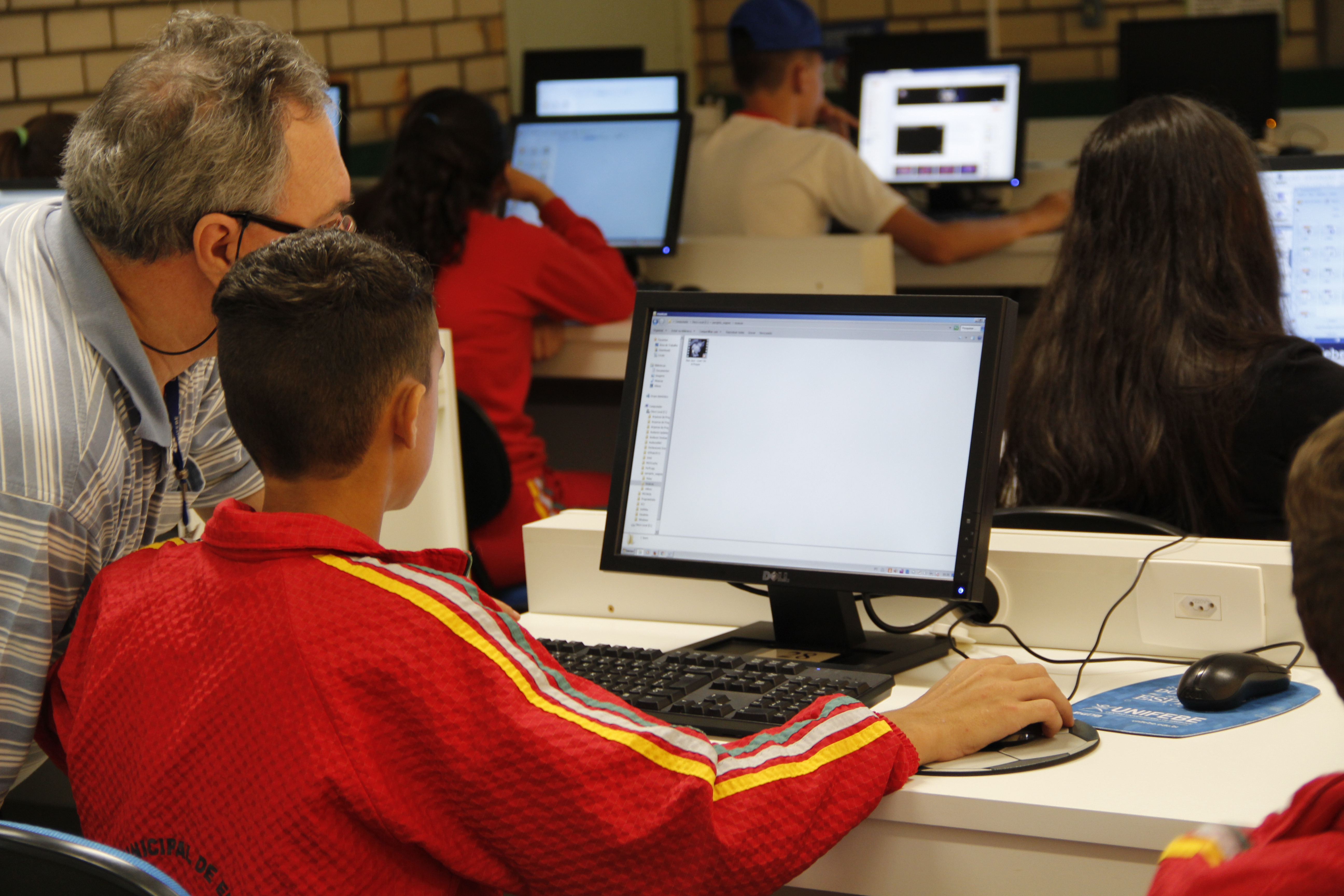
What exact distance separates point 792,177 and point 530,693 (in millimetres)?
2760

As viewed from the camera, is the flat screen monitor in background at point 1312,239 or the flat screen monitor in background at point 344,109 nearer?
the flat screen monitor in background at point 1312,239

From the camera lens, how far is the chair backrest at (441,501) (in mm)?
2301

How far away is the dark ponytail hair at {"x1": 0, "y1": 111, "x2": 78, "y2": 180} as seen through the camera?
3.18 meters

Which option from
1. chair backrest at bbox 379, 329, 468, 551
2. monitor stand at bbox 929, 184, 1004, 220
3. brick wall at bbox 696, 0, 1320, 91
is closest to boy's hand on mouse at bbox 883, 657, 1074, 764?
chair backrest at bbox 379, 329, 468, 551

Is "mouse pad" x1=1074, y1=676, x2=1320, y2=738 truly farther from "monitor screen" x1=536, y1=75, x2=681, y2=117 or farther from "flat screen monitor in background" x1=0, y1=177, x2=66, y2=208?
"monitor screen" x1=536, y1=75, x2=681, y2=117

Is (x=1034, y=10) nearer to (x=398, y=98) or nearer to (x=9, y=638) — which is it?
(x=398, y=98)

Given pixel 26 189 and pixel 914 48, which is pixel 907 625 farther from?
pixel 914 48

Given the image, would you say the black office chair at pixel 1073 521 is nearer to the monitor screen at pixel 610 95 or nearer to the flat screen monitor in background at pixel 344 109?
the flat screen monitor in background at pixel 344 109

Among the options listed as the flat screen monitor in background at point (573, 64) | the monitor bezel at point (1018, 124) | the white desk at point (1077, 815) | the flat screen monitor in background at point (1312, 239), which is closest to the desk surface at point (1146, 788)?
the white desk at point (1077, 815)

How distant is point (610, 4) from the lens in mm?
6387

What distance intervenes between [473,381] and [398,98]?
306cm

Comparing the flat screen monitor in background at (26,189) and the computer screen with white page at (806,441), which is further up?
the flat screen monitor in background at (26,189)

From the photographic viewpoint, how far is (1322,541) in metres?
0.70

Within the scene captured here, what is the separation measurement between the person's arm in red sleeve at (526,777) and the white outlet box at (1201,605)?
51 cm
